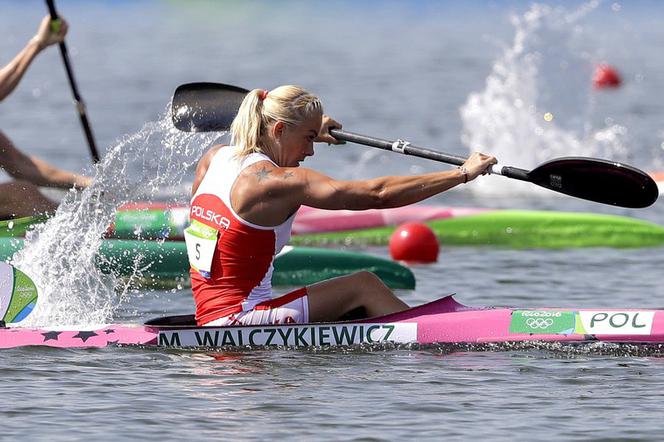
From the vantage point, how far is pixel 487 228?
40.0 ft

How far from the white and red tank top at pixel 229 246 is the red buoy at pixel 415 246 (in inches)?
169

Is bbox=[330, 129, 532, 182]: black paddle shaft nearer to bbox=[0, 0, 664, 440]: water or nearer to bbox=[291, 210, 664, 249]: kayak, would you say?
bbox=[0, 0, 664, 440]: water

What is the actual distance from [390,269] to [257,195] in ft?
10.8

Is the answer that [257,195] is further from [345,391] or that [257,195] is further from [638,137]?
[638,137]

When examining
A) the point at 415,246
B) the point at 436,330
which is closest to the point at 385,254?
the point at 415,246

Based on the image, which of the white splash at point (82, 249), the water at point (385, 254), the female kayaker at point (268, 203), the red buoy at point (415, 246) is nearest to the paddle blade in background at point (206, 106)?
the white splash at point (82, 249)

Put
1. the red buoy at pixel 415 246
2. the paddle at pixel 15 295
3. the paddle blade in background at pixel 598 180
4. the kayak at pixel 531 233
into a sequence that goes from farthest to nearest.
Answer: the kayak at pixel 531 233, the red buoy at pixel 415 246, the paddle at pixel 15 295, the paddle blade in background at pixel 598 180

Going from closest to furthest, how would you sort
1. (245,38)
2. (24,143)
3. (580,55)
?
(24,143) < (580,55) < (245,38)

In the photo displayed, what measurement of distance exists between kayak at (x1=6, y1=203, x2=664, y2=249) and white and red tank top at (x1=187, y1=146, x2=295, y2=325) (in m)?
4.66

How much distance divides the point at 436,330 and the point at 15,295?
2087mm

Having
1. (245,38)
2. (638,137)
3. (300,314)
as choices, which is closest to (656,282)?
(300,314)

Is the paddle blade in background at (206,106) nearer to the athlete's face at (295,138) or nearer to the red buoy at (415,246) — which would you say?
the athlete's face at (295,138)

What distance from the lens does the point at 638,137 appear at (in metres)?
19.7

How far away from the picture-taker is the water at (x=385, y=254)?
6023 mm
